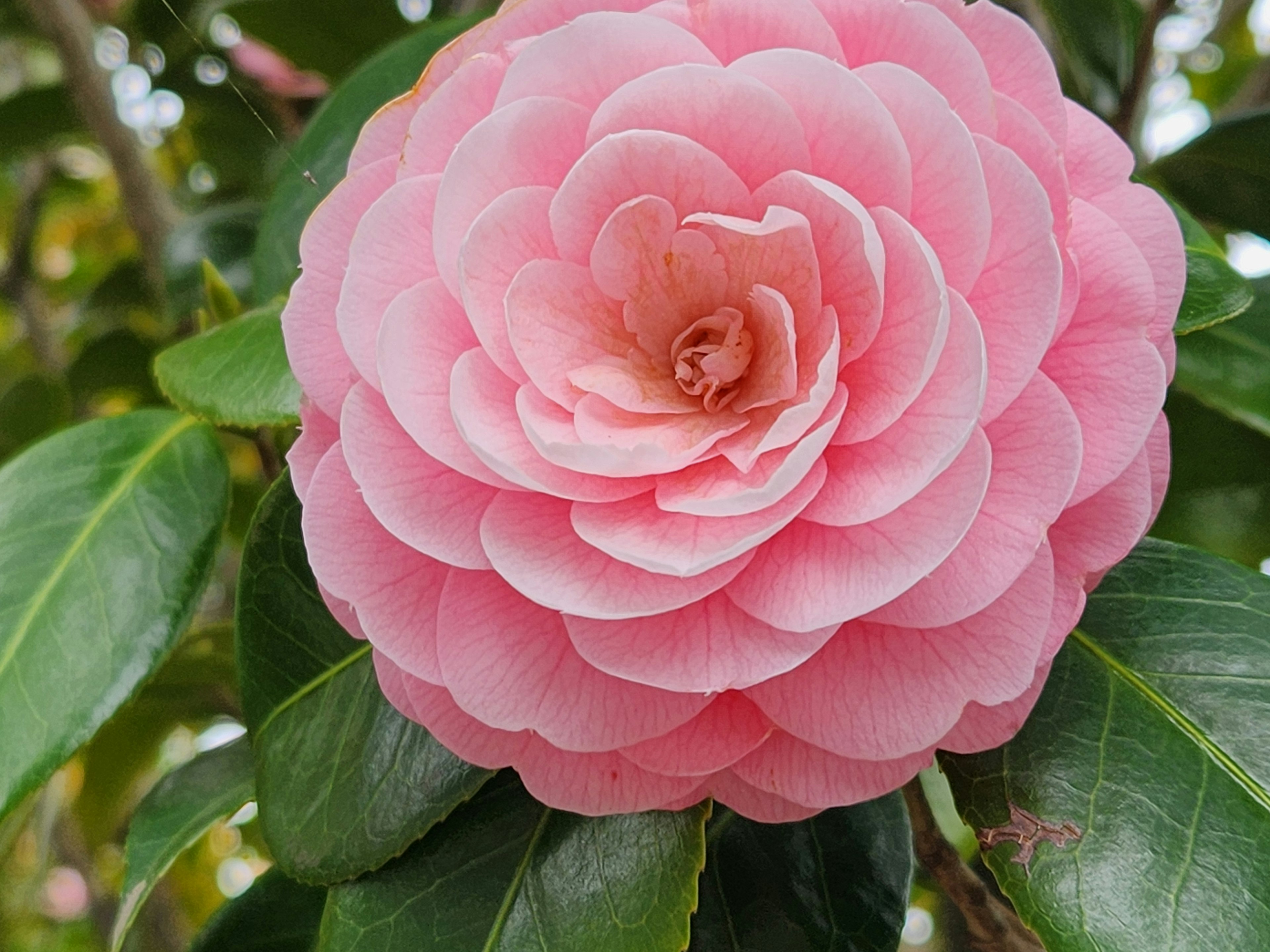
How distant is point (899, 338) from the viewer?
45 centimetres

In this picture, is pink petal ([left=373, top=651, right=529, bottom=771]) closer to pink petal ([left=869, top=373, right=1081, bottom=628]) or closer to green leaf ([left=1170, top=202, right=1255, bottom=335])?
pink petal ([left=869, top=373, right=1081, bottom=628])

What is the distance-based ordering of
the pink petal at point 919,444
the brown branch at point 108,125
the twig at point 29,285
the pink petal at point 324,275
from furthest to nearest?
the twig at point 29,285 < the brown branch at point 108,125 < the pink petal at point 324,275 < the pink petal at point 919,444

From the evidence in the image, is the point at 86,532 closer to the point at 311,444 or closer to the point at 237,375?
the point at 237,375

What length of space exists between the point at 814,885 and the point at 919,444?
→ 34cm

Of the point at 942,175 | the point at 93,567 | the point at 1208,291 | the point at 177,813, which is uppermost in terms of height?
the point at 942,175

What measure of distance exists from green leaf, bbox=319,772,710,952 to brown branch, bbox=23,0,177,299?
3.26 feet

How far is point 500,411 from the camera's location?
0.48 meters

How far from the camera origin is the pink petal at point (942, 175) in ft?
1.44

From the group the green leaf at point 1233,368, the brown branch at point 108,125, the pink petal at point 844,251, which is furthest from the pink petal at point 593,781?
the brown branch at point 108,125

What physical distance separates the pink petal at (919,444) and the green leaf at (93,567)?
0.47 metres

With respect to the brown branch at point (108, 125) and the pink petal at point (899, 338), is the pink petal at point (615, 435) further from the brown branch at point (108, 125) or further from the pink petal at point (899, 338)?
the brown branch at point (108, 125)

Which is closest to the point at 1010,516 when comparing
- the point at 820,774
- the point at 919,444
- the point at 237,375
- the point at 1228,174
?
the point at 919,444

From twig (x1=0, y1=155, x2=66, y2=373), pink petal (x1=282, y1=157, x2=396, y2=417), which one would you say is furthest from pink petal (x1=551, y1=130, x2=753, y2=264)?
twig (x1=0, y1=155, x2=66, y2=373)

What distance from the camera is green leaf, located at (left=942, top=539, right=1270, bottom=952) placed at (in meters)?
0.51
